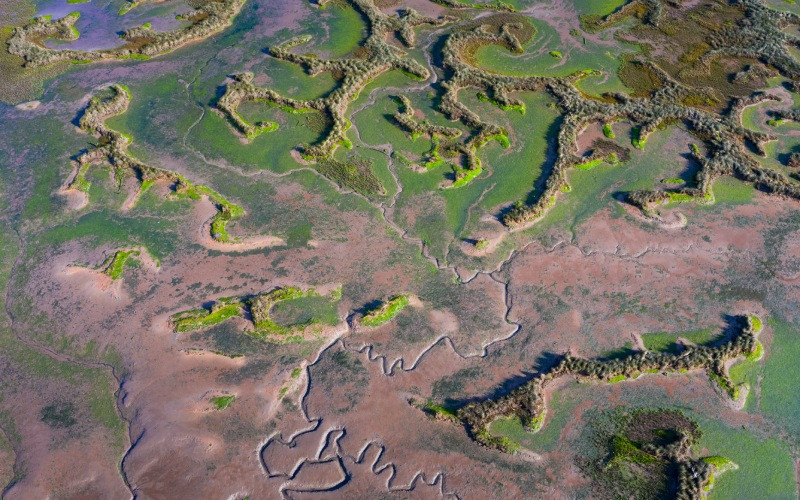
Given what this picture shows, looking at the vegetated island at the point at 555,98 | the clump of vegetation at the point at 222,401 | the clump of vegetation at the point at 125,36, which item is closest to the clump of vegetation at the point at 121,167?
the vegetated island at the point at 555,98

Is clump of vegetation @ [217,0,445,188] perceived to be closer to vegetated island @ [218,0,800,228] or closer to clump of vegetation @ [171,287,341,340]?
vegetated island @ [218,0,800,228]

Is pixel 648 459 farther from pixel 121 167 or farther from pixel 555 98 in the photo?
pixel 121 167

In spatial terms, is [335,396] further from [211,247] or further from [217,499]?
[211,247]

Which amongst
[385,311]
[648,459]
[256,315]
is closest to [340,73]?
[385,311]

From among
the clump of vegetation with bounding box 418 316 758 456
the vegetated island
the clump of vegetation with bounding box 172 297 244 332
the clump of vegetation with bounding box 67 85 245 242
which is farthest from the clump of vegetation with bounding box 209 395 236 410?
the vegetated island

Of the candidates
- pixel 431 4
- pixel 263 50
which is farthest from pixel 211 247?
pixel 431 4
